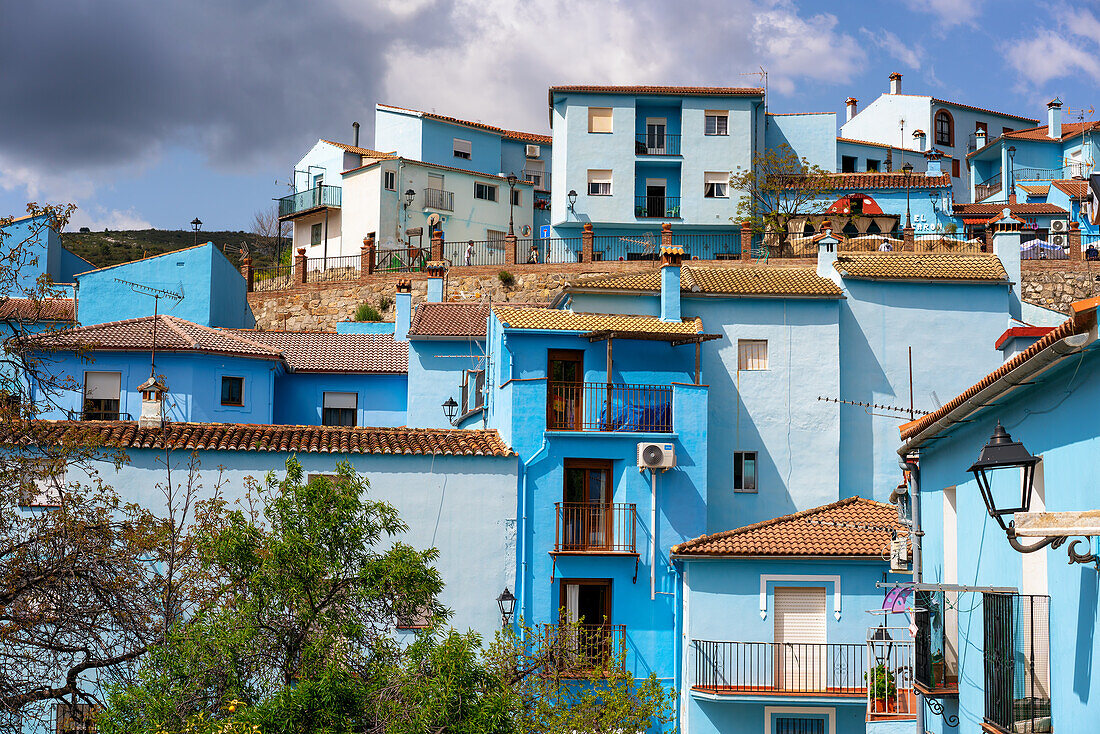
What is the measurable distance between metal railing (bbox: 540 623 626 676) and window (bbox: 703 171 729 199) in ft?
106

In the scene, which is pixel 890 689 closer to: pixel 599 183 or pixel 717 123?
pixel 599 183

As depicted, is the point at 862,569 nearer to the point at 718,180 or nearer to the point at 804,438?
the point at 804,438

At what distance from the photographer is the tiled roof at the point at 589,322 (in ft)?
93.3

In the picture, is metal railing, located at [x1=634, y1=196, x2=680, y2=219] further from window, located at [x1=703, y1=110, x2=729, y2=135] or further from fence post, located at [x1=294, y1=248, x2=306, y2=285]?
fence post, located at [x1=294, y1=248, x2=306, y2=285]

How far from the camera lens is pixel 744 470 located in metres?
29.9

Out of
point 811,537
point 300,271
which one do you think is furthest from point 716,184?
point 811,537

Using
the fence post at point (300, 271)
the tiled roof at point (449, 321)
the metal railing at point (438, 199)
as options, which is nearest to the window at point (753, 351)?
the tiled roof at point (449, 321)

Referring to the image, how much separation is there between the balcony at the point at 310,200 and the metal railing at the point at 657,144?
47.2 feet

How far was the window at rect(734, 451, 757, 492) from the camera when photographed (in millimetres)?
29781

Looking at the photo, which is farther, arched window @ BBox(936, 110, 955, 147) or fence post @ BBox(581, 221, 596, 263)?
arched window @ BBox(936, 110, 955, 147)

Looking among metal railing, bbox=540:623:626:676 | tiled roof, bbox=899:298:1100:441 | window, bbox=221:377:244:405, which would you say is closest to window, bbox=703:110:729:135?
window, bbox=221:377:244:405

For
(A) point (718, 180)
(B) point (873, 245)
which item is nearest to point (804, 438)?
(B) point (873, 245)

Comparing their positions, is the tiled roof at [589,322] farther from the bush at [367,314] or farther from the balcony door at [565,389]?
the bush at [367,314]

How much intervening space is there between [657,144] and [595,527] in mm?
32515
